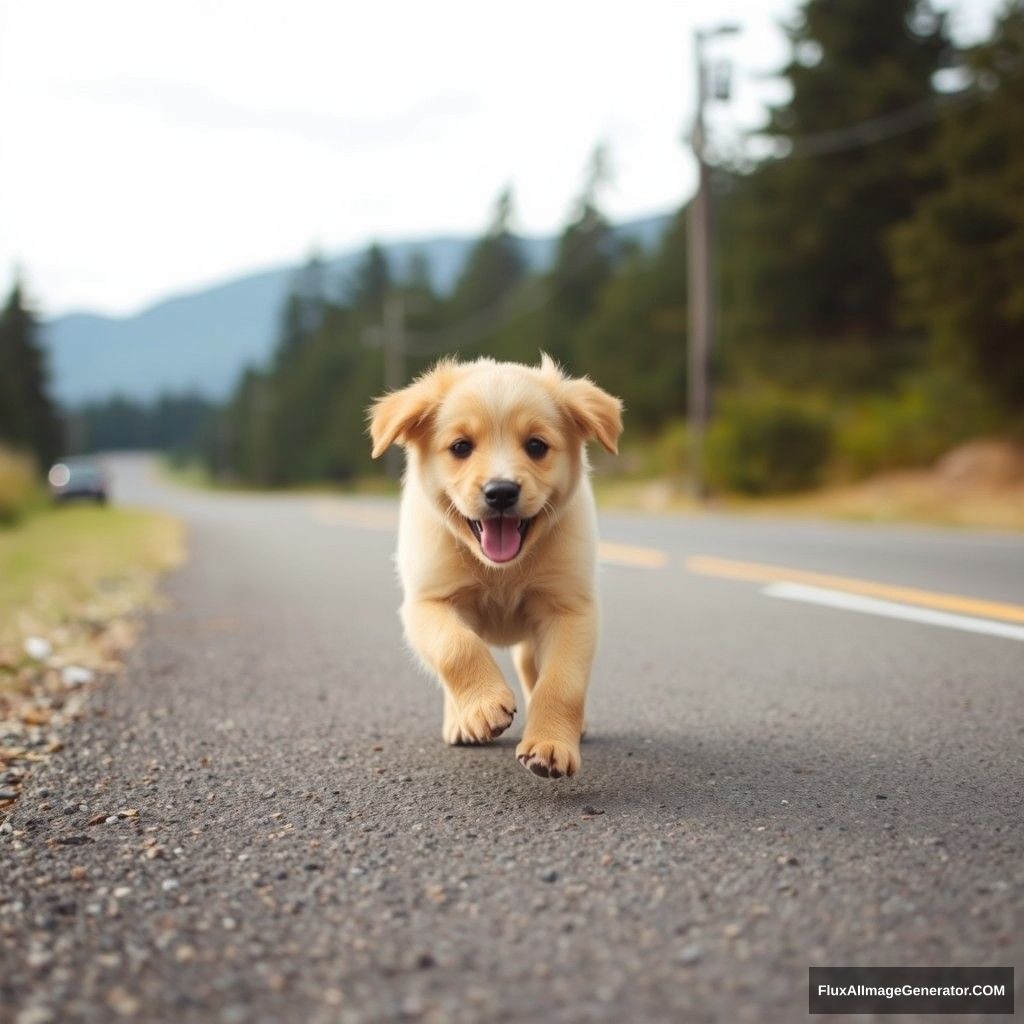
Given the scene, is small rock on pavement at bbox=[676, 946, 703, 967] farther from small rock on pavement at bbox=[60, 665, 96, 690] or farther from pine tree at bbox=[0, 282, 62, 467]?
pine tree at bbox=[0, 282, 62, 467]

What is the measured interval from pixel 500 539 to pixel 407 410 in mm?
577

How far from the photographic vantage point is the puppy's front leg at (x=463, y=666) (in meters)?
3.20

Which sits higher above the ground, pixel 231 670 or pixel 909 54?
pixel 909 54

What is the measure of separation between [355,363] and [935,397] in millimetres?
61163

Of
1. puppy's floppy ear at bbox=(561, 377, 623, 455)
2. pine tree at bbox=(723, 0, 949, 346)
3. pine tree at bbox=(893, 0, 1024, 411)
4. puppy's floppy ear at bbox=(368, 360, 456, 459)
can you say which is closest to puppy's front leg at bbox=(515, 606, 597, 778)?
puppy's floppy ear at bbox=(561, 377, 623, 455)

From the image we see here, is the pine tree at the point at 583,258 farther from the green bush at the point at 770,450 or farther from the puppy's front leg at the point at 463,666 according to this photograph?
the puppy's front leg at the point at 463,666

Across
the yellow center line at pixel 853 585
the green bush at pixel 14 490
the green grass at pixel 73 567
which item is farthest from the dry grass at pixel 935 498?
the green bush at pixel 14 490

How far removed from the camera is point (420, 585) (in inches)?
144

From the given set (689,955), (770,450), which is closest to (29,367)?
(770,450)

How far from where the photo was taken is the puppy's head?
336cm

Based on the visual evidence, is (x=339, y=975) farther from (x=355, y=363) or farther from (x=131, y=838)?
(x=355, y=363)

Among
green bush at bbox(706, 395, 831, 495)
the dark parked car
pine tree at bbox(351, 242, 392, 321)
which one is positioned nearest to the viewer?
green bush at bbox(706, 395, 831, 495)

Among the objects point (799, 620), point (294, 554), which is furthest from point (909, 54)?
point (799, 620)

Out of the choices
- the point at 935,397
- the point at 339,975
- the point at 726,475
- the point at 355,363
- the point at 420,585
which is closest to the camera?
the point at 339,975
